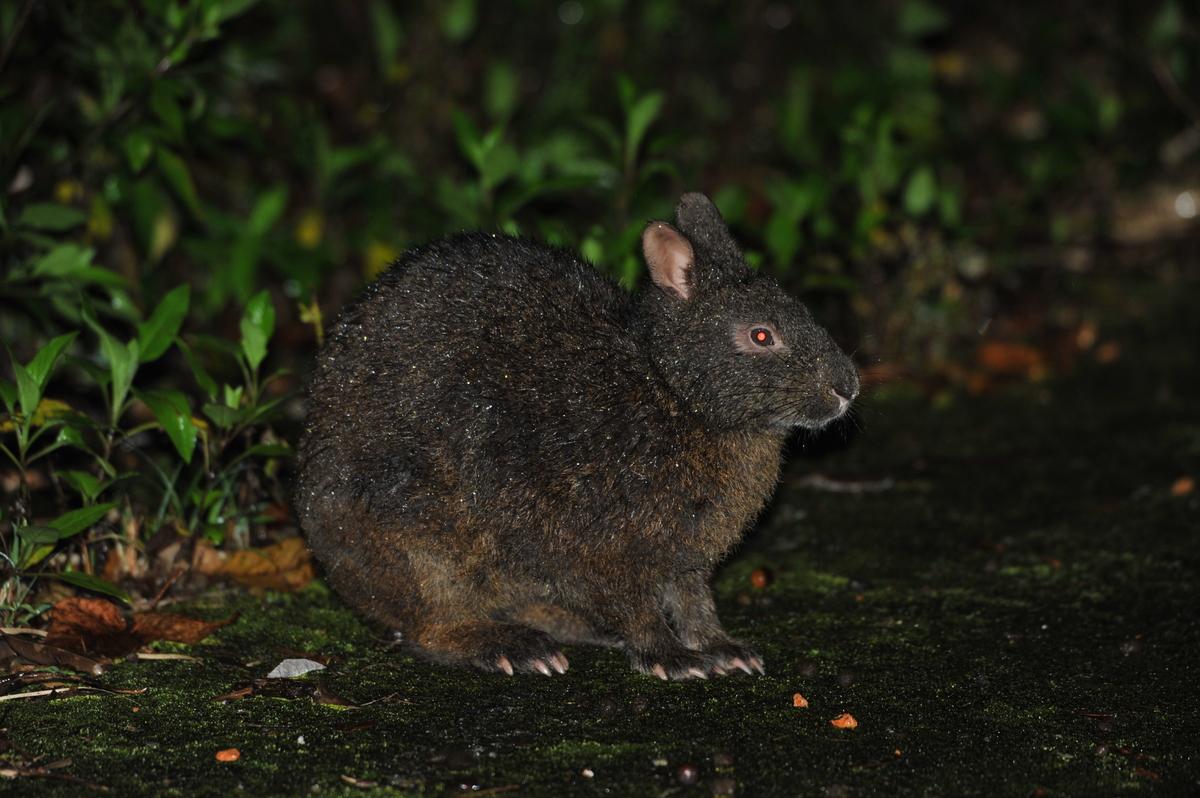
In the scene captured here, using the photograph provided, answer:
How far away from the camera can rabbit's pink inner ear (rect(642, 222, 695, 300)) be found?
15.9 ft

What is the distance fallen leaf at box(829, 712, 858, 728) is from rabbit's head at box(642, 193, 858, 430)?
3.55ft

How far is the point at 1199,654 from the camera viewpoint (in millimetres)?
4828

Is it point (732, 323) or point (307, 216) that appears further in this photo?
point (307, 216)

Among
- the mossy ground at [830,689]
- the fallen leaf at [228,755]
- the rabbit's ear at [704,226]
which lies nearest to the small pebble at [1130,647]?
the mossy ground at [830,689]

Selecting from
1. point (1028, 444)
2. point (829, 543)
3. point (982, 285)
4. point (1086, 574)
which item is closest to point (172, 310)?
point (829, 543)

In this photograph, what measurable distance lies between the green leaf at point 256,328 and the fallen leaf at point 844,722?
8.98 feet

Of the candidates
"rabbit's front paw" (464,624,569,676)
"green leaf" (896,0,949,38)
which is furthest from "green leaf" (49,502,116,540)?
"green leaf" (896,0,949,38)

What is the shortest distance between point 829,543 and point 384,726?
2.54 metres

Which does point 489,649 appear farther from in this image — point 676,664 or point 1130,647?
point 1130,647

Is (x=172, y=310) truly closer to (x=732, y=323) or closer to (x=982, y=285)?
(x=732, y=323)

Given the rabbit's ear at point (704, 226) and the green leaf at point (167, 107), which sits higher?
the rabbit's ear at point (704, 226)

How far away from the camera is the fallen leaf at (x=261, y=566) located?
5609 millimetres

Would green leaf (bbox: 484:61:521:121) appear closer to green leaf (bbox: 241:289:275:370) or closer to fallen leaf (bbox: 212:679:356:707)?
green leaf (bbox: 241:289:275:370)

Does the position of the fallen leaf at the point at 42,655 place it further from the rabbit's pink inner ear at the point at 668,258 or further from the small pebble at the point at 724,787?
the rabbit's pink inner ear at the point at 668,258
